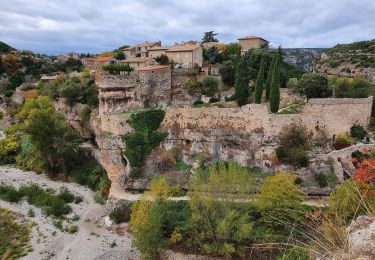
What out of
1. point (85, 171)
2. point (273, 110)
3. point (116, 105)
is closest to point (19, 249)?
point (85, 171)

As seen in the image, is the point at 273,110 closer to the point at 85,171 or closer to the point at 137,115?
the point at 137,115

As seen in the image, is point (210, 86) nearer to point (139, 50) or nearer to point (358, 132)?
point (358, 132)

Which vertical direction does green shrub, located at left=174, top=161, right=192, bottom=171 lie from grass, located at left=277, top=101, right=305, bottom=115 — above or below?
below

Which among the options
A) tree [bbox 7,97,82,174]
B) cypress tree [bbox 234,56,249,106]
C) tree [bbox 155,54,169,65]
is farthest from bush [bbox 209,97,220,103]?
tree [bbox 7,97,82,174]

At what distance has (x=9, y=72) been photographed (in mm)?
74750

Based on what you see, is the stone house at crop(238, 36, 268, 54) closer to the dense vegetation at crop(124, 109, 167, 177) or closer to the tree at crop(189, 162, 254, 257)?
the dense vegetation at crop(124, 109, 167, 177)

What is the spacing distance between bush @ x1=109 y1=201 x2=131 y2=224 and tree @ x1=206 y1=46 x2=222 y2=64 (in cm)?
2961

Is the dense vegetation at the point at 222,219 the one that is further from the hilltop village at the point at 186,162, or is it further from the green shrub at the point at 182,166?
the green shrub at the point at 182,166

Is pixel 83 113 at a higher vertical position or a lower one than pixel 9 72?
lower

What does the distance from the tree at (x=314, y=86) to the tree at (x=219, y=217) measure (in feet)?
53.8

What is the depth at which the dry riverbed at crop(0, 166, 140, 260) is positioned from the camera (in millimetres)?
24031

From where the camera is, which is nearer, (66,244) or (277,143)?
(66,244)

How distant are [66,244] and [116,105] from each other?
1595cm

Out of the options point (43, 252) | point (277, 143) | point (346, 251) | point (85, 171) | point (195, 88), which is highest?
point (195, 88)
